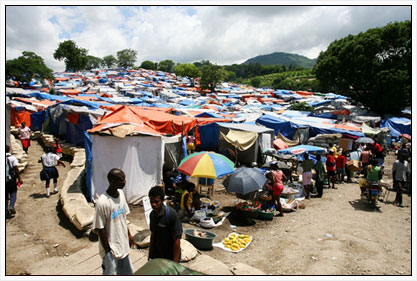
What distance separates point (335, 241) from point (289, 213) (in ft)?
5.99

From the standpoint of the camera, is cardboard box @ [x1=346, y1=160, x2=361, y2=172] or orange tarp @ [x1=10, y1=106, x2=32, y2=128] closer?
cardboard box @ [x1=346, y1=160, x2=361, y2=172]

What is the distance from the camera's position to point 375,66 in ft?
78.1

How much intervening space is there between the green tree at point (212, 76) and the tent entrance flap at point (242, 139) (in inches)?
1703

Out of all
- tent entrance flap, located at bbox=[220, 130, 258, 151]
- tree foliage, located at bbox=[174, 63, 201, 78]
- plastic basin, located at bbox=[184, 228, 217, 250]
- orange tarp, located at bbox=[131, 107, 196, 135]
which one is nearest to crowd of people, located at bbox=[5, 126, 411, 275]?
plastic basin, located at bbox=[184, 228, 217, 250]

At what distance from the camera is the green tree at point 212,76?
5294 centimetres

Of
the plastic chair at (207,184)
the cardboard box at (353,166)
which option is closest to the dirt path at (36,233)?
the plastic chair at (207,184)

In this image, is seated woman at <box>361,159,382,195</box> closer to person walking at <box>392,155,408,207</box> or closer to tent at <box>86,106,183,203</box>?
person walking at <box>392,155,408,207</box>

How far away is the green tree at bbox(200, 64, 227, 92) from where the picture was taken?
52938 mm

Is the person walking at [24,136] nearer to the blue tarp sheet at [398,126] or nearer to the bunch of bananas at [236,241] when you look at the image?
the bunch of bananas at [236,241]

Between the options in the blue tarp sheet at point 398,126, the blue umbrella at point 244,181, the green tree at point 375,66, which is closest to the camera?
the blue umbrella at point 244,181

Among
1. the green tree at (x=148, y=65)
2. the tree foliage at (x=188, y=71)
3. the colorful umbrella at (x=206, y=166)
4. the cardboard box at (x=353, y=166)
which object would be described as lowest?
the cardboard box at (x=353, y=166)

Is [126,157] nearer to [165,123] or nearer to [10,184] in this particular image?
[10,184]

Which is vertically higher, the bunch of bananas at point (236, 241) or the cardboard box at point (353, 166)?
the cardboard box at point (353, 166)

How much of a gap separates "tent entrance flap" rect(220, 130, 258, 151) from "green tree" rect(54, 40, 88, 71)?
7791 centimetres
